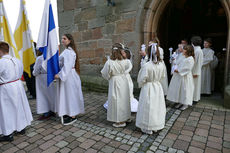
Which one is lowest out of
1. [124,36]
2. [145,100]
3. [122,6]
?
[145,100]

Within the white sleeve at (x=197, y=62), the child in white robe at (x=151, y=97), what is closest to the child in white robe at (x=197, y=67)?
the white sleeve at (x=197, y=62)

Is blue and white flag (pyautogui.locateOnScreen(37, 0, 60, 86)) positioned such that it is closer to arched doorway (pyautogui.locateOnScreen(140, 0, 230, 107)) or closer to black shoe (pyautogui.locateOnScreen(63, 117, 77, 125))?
black shoe (pyautogui.locateOnScreen(63, 117, 77, 125))

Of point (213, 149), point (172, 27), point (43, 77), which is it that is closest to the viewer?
point (213, 149)

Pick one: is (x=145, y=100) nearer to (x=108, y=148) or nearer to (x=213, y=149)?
(x=108, y=148)

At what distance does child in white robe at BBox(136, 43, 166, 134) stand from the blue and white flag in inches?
69.2

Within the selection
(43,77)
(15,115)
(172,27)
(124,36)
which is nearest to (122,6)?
(124,36)

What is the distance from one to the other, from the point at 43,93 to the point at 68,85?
81cm

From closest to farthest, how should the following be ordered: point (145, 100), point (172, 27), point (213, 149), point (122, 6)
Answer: point (213, 149) → point (145, 100) → point (122, 6) → point (172, 27)

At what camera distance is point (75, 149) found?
259cm

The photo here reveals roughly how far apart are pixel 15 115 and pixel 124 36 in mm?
3861

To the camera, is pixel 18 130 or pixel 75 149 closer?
pixel 75 149

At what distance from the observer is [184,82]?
13.4 ft

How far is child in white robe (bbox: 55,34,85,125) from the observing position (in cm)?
332

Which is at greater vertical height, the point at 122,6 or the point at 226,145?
the point at 122,6
